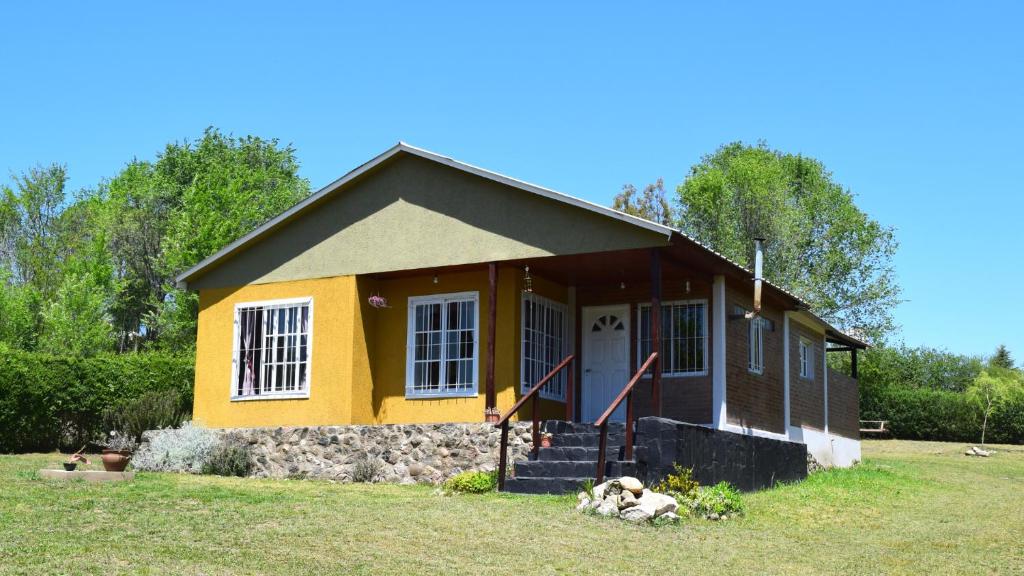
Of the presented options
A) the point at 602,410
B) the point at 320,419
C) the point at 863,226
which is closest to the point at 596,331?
the point at 602,410

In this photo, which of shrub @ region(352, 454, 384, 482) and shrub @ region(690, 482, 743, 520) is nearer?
shrub @ region(690, 482, 743, 520)

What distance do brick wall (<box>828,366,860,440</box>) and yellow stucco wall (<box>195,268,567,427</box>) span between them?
25.3ft

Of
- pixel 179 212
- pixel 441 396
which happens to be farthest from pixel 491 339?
pixel 179 212

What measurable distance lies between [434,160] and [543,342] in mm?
3534

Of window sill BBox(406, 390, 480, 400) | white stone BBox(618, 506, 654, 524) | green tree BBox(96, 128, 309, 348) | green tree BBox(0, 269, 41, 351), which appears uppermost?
green tree BBox(96, 128, 309, 348)

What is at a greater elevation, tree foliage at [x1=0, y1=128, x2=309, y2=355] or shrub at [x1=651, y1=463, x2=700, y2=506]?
tree foliage at [x1=0, y1=128, x2=309, y2=355]

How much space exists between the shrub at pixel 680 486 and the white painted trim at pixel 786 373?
644 centimetres

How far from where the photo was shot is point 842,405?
Result: 2353 cm

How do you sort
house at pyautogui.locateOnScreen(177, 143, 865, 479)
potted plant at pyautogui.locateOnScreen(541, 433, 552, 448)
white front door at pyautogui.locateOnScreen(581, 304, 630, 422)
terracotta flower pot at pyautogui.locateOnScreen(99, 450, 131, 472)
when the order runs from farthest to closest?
1. white front door at pyautogui.locateOnScreen(581, 304, 630, 422)
2. house at pyautogui.locateOnScreen(177, 143, 865, 479)
3. terracotta flower pot at pyautogui.locateOnScreen(99, 450, 131, 472)
4. potted plant at pyautogui.locateOnScreen(541, 433, 552, 448)

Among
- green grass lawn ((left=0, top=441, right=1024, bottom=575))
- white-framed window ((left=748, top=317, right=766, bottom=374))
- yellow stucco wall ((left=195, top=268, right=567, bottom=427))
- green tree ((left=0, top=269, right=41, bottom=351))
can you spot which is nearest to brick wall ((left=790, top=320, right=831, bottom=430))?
white-framed window ((left=748, top=317, right=766, bottom=374))

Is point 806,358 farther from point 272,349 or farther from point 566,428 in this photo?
point 272,349

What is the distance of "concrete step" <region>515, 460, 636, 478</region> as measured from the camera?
13648 millimetres

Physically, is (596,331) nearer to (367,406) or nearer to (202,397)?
(367,406)

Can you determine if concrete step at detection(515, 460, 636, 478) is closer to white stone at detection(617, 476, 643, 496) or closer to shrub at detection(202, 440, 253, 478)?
white stone at detection(617, 476, 643, 496)
